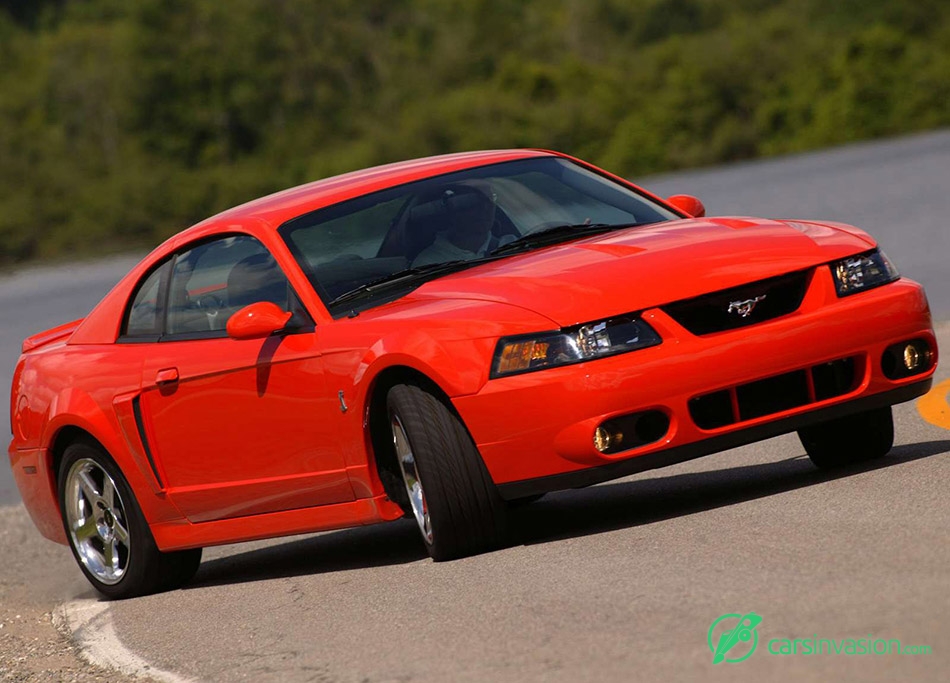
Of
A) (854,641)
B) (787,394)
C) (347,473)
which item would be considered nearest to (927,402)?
(787,394)

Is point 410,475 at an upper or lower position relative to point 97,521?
upper

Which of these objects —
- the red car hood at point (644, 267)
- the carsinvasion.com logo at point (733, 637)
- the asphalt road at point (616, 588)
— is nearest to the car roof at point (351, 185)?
the red car hood at point (644, 267)

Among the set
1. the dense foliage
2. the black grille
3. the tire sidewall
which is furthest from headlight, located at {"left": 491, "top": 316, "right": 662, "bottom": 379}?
the dense foliage

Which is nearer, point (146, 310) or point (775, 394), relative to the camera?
point (775, 394)

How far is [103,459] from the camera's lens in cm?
803

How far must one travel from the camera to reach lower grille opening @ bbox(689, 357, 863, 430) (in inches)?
251

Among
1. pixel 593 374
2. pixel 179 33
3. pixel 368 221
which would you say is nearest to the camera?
pixel 593 374

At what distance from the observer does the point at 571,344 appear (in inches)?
246

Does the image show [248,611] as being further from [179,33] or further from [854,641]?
[179,33]

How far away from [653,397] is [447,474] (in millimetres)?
743

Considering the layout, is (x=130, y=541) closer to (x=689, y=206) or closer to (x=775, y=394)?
(x=689, y=206)

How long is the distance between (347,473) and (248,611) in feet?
2.09

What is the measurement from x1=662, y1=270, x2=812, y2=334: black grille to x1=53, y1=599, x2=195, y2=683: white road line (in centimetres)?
202

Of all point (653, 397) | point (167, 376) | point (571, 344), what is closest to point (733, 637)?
point (653, 397)
